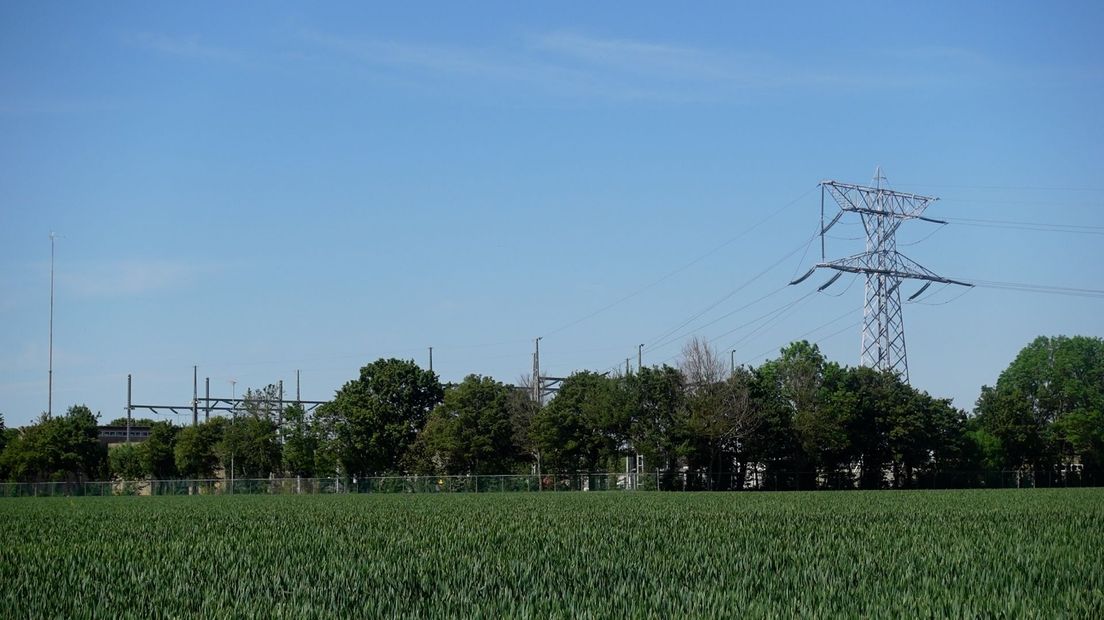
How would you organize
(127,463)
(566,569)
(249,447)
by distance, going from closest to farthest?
(566,569) → (249,447) → (127,463)

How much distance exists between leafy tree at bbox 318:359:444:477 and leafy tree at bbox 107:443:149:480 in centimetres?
2337

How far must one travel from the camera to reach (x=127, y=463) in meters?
104

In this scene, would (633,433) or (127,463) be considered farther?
(127,463)

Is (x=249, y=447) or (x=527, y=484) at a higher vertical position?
(x=249, y=447)

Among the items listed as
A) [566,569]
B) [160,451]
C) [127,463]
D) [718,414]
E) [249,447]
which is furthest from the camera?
[127,463]

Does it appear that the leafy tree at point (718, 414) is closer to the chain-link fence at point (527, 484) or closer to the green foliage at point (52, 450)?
the chain-link fence at point (527, 484)

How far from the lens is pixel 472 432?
83.8 m

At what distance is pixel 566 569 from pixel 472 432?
67946mm

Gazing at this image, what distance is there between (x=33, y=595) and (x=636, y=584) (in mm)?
7490

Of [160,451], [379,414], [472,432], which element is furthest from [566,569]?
[160,451]

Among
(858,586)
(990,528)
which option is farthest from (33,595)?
(990,528)

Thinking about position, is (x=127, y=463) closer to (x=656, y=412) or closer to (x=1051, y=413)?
(x=656, y=412)

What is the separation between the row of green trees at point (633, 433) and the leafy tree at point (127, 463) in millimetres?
3301

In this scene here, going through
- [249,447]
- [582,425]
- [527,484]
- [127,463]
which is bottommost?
[527,484]
